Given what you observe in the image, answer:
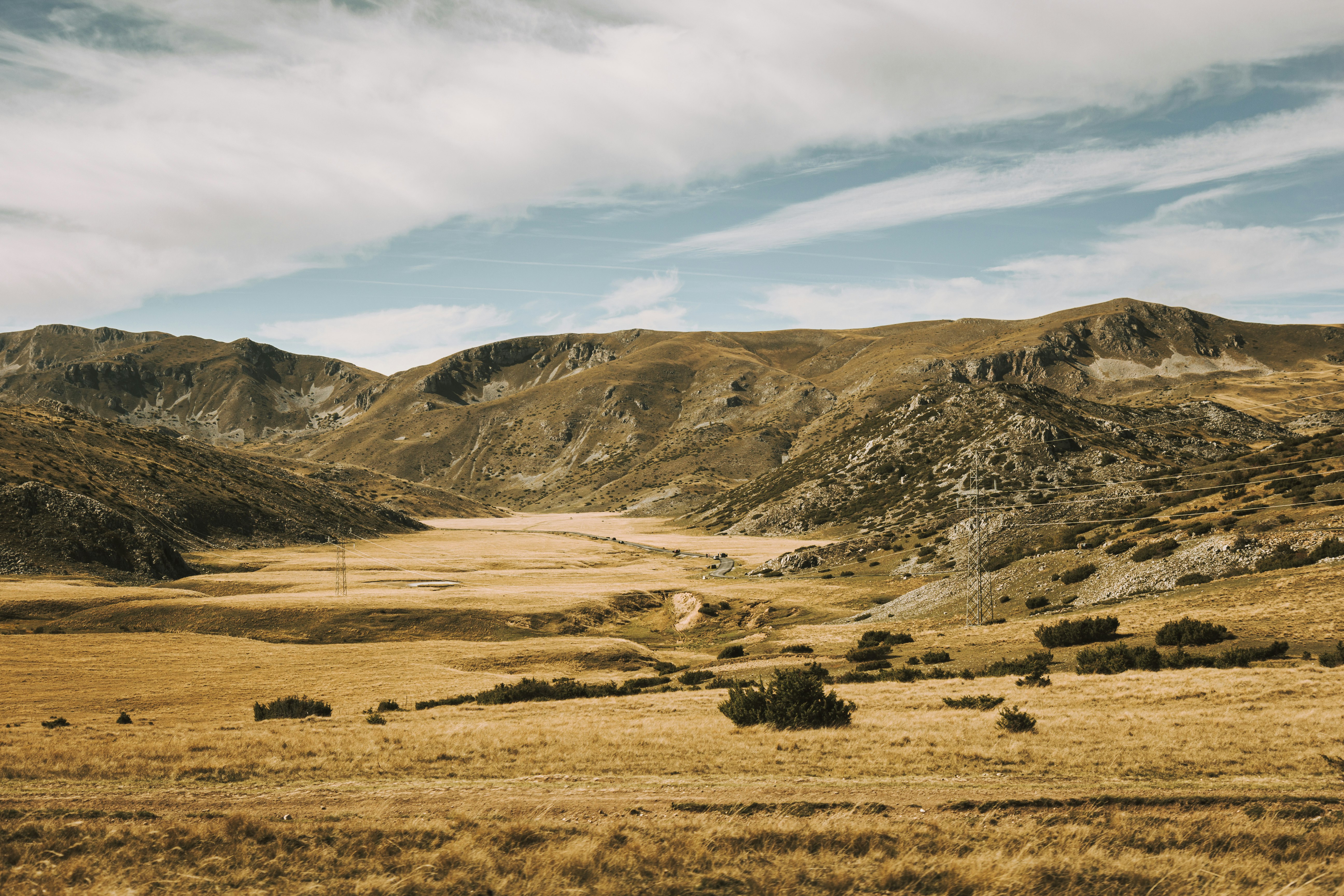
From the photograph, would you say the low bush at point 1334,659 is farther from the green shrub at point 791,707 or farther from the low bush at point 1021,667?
the green shrub at point 791,707

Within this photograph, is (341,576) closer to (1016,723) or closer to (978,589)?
(978,589)

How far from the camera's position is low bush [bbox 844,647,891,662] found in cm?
3962

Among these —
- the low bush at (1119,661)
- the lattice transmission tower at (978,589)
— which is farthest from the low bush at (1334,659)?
the lattice transmission tower at (978,589)

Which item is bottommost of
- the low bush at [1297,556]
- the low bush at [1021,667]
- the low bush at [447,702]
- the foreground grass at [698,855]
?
the low bush at [447,702]

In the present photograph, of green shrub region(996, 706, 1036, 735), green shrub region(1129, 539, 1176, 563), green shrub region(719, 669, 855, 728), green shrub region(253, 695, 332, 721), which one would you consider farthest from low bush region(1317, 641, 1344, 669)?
green shrub region(253, 695, 332, 721)

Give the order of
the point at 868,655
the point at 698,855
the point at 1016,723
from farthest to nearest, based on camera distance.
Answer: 1. the point at 868,655
2. the point at 1016,723
3. the point at 698,855

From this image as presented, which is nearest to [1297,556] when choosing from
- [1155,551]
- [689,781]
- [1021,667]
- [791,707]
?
[1155,551]

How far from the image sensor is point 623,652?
48.6 m

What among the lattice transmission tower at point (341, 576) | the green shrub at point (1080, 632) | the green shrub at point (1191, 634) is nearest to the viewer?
the green shrub at point (1191, 634)

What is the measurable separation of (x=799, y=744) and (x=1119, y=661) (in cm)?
1806

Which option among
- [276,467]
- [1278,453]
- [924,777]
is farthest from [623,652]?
[276,467]

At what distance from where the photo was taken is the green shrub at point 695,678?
36.4 metres

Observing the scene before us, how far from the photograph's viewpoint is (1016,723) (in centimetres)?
2041

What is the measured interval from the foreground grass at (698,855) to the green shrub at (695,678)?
79.7ft
